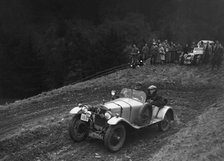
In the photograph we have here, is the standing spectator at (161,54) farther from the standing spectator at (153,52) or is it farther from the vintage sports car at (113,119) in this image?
the vintage sports car at (113,119)

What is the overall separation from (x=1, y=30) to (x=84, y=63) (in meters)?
22.9

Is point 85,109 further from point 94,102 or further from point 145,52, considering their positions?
point 145,52

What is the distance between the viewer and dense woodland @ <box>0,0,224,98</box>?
151 feet

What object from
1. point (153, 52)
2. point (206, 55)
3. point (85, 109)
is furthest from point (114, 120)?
point (206, 55)

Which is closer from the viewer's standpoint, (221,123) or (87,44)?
(221,123)

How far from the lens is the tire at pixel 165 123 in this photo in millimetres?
13352

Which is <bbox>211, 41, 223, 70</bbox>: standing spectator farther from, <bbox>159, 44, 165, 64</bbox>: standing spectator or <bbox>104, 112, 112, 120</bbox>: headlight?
<bbox>104, 112, 112, 120</bbox>: headlight

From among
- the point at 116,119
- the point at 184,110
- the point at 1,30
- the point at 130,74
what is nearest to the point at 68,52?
the point at 1,30

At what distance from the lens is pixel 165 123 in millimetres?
13531

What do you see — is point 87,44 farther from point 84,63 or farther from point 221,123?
point 221,123

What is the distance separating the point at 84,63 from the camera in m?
47.8

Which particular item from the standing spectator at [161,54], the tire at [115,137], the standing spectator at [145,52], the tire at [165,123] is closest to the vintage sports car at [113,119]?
the tire at [115,137]

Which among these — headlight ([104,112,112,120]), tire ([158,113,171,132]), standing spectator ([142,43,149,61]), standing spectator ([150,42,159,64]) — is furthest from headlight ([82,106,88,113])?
standing spectator ([142,43,149,61])

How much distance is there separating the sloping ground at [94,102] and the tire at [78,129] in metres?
0.23
